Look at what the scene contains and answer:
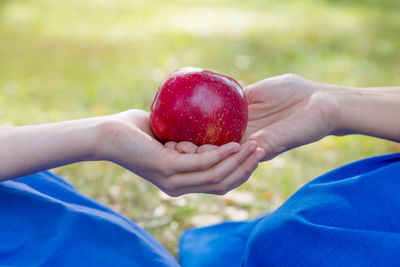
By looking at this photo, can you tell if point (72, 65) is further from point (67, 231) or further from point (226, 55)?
point (67, 231)

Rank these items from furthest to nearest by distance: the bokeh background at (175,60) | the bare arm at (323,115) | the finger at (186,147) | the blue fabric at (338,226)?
the bokeh background at (175,60), the bare arm at (323,115), the finger at (186,147), the blue fabric at (338,226)

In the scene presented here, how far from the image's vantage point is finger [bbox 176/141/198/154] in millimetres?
1681

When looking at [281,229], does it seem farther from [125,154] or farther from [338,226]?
[125,154]

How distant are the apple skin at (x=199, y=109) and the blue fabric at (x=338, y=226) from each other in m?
0.36

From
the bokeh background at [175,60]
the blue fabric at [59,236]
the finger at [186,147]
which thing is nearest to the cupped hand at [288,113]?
the finger at [186,147]

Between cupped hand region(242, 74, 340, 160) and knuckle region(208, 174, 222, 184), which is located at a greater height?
cupped hand region(242, 74, 340, 160)

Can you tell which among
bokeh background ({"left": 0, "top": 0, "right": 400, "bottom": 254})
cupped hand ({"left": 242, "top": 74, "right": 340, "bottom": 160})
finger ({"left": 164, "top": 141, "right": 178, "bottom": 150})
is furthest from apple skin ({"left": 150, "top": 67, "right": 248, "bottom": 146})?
bokeh background ({"left": 0, "top": 0, "right": 400, "bottom": 254})

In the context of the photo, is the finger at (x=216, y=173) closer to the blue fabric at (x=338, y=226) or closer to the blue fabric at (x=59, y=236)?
the blue fabric at (x=338, y=226)

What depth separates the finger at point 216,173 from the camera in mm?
1592

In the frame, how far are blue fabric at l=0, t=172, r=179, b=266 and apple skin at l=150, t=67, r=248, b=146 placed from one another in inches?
15.7

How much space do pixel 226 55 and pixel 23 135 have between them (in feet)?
14.6

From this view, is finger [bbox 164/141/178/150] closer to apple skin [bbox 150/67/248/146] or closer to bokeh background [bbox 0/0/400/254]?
apple skin [bbox 150/67/248/146]

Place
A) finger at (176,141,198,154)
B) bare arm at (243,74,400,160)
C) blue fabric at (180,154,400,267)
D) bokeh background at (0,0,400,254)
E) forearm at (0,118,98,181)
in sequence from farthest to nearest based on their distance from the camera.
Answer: bokeh background at (0,0,400,254) < bare arm at (243,74,400,160) < finger at (176,141,198,154) < forearm at (0,118,98,181) < blue fabric at (180,154,400,267)

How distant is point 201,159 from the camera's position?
156 cm
